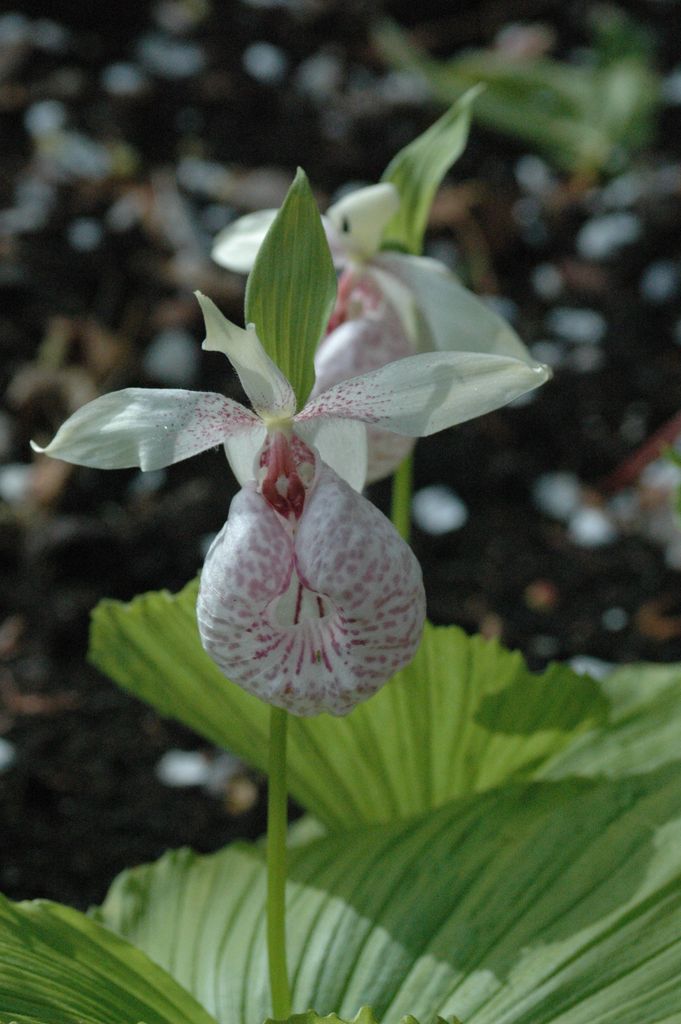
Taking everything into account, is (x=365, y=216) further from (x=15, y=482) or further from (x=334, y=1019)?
(x=15, y=482)

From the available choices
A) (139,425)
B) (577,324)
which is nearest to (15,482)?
(577,324)

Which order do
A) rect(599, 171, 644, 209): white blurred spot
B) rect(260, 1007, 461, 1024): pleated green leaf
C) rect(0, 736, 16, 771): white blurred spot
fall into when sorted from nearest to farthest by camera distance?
rect(260, 1007, 461, 1024): pleated green leaf < rect(0, 736, 16, 771): white blurred spot < rect(599, 171, 644, 209): white blurred spot

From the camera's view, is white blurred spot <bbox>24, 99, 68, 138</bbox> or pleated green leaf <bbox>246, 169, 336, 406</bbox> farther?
white blurred spot <bbox>24, 99, 68, 138</bbox>

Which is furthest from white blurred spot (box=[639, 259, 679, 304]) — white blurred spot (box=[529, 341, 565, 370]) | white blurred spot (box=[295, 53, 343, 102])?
white blurred spot (box=[295, 53, 343, 102])

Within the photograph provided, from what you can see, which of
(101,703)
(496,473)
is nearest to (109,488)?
(101,703)

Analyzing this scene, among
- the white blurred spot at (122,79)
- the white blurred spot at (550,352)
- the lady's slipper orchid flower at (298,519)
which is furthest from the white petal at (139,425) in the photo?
the white blurred spot at (122,79)

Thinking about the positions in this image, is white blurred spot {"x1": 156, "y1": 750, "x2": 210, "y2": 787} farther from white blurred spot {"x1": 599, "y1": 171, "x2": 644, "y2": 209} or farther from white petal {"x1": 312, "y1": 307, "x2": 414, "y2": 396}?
white blurred spot {"x1": 599, "y1": 171, "x2": 644, "y2": 209}
